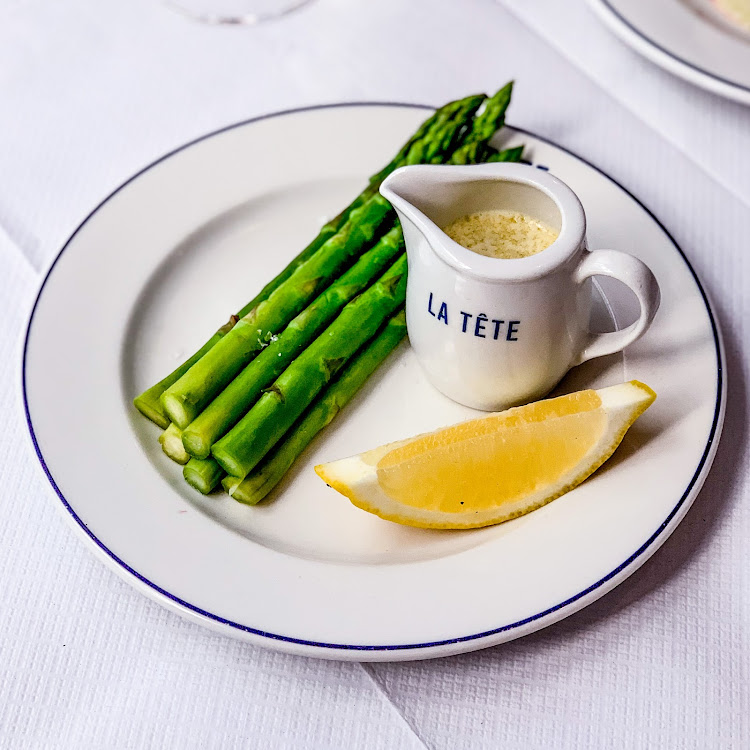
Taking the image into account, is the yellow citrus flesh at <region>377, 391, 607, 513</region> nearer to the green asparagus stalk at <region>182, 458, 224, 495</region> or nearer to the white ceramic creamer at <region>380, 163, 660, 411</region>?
the white ceramic creamer at <region>380, 163, 660, 411</region>

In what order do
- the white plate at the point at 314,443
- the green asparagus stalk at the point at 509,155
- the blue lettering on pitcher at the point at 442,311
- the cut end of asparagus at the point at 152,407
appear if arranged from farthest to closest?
the green asparagus stalk at the point at 509,155 < the cut end of asparagus at the point at 152,407 < the blue lettering on pitcher at the point at 442,311 < the white plate at the point at 314,443

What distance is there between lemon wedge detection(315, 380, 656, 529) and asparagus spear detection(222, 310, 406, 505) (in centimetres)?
11

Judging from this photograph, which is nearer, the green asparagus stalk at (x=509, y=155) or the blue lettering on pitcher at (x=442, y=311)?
the blue lettering on pitcher at (x=442, y=311)

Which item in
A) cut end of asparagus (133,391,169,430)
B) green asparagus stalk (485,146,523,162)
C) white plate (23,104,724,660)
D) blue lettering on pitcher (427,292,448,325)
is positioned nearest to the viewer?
white plate (23,104,724,660)

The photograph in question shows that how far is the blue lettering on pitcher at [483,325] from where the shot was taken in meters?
1.07

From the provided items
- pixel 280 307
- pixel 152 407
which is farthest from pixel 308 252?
pixel 152 407

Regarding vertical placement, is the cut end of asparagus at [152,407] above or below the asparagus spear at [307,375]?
below

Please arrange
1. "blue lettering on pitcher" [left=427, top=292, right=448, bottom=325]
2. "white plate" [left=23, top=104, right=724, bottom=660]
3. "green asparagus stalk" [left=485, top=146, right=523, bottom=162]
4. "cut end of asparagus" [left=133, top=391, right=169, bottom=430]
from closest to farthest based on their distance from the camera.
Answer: "white plate" [left=23, top=104, right=724, bottom=660] → "blue lettering on pitcher" [left=427, top=292, right=448, bottom=325] → "cut end of asparagus" [left=133, top=391, right=169, bottom=430] → "green asparagus stalk" [left=485, top=146, right=523, bottom=162]

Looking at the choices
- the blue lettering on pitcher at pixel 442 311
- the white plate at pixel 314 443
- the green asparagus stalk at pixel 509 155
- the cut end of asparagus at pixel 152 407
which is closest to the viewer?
the white plate at pixel 314 443

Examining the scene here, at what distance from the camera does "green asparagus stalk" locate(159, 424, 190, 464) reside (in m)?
1.16

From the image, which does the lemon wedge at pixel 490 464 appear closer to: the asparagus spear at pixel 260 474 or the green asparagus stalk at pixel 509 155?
the asparagus spear at pixel 260 474

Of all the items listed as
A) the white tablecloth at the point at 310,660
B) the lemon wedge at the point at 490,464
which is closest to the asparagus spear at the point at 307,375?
the lemon wedge at the point at 490,464

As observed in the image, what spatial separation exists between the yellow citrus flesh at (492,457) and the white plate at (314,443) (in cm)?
5

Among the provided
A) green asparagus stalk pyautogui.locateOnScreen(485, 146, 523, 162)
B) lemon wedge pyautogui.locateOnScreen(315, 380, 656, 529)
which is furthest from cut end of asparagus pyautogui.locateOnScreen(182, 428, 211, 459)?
green asparagus stalk pyautogui.locateOnScreen(485, 146, 523, 162)
